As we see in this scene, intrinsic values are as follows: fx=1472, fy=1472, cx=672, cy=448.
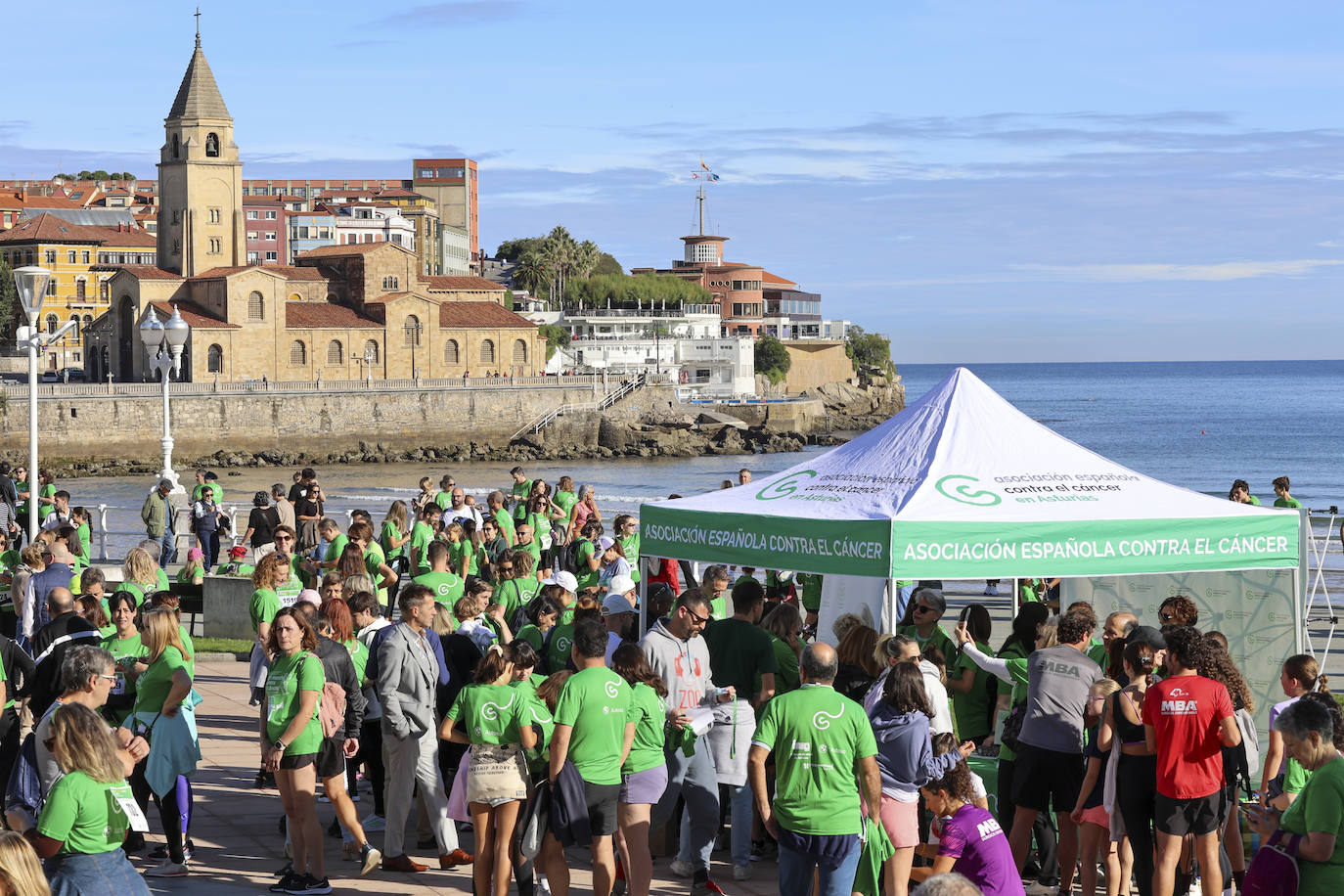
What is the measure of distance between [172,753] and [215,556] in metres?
12.5

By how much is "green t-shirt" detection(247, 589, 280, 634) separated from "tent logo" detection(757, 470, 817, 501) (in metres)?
3.35

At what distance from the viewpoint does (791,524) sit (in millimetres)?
8758

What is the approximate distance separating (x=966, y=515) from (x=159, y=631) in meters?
4.48

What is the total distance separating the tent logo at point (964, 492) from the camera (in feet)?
28.2

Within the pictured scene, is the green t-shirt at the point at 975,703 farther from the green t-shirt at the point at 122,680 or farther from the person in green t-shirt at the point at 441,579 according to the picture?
the green t-shirt at the point at 122,680

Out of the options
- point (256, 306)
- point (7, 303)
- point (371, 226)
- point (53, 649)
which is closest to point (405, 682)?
point (53, 649)

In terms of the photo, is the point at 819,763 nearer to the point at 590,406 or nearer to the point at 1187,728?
the point at 1187,728

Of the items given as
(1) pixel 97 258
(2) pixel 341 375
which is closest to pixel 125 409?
(2) pixel 341 375

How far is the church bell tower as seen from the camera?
293 feet

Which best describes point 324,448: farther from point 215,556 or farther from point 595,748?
point 595,748

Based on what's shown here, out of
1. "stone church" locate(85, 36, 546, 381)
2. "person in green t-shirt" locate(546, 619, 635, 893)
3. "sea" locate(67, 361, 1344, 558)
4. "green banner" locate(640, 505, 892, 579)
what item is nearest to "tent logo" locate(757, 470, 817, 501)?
"green banner" locate(640, 505, 892, 579)

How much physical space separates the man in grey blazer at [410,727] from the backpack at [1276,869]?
4319mm

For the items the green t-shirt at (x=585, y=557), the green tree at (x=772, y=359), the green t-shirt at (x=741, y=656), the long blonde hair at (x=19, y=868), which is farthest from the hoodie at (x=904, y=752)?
the green tree at (x=772, y=359)

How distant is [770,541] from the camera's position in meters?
8.95
